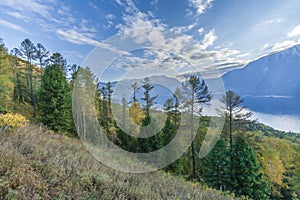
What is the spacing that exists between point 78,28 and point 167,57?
8.04 metres

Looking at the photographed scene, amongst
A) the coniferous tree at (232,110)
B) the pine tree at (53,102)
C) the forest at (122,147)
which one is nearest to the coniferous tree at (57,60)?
the forest at (122,147)

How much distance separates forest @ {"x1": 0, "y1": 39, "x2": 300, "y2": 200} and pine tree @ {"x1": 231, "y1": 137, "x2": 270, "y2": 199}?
0.09 m

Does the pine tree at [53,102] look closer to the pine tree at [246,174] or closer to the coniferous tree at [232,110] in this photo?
the pine tree at [246,174]

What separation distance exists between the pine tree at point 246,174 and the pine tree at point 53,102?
Result: 17.7 m

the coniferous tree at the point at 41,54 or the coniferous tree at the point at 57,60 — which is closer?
the coniferous tree at the point at 41,54

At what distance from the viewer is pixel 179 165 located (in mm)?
19141

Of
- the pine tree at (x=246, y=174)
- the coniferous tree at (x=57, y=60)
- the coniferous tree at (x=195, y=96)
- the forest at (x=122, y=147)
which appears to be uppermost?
the coniferous tree at (x=57, y=60)

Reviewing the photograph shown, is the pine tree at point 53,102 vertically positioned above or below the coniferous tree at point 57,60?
below

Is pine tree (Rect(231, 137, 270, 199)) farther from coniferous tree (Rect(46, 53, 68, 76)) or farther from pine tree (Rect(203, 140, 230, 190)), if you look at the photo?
coniferous tree (Rect(46, 53, 68, 76))

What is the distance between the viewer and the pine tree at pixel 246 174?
16.7m

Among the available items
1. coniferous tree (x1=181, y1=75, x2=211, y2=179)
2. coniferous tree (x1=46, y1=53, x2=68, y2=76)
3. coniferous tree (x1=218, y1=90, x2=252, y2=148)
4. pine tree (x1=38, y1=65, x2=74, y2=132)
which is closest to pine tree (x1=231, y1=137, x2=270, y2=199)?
coniferous tree (x1=218, y1=90, x2=252, y2=148)

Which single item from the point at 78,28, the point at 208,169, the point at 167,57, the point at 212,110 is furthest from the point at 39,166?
the point at 208,169

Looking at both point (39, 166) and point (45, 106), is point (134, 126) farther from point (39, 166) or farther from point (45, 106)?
point (39, 166)

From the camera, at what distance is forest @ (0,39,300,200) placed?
3703 mm
